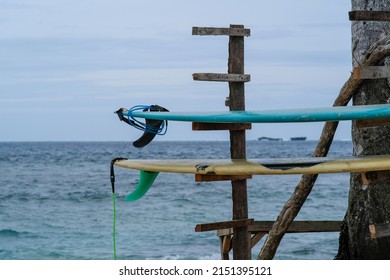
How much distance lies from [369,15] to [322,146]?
5.62 feet

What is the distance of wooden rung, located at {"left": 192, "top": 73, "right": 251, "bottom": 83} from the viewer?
30.4 feet

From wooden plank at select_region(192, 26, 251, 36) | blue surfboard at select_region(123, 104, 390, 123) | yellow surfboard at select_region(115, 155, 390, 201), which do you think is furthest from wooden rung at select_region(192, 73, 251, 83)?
yellow surfboard at select_region(115, 155, 390, 201)

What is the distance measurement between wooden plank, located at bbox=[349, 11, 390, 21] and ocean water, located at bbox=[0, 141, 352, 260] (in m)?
10.6

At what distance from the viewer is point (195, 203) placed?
101 ft

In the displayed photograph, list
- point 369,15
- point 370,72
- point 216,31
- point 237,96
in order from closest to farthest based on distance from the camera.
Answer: point 370,72, point 369,15, point 216,31, point 237,96

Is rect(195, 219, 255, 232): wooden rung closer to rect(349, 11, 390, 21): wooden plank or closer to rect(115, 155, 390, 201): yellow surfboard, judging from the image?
rect(115, 155, 390, 201): yellow surfboard

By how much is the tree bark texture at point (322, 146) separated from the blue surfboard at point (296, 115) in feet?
3.92

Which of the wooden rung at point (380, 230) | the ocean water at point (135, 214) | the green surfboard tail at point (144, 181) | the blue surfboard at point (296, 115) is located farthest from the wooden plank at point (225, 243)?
the ocean water at point (135, 214)

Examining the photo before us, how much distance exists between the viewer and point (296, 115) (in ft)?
25.7

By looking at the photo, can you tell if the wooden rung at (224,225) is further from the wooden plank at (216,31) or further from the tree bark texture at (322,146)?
the wooden plank at (216,31)

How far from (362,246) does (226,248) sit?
170 cm

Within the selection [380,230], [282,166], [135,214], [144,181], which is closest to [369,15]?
[282,166]

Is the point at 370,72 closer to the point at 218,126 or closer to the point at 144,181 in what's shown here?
the point at 218,126

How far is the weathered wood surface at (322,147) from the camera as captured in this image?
29.4 feet
